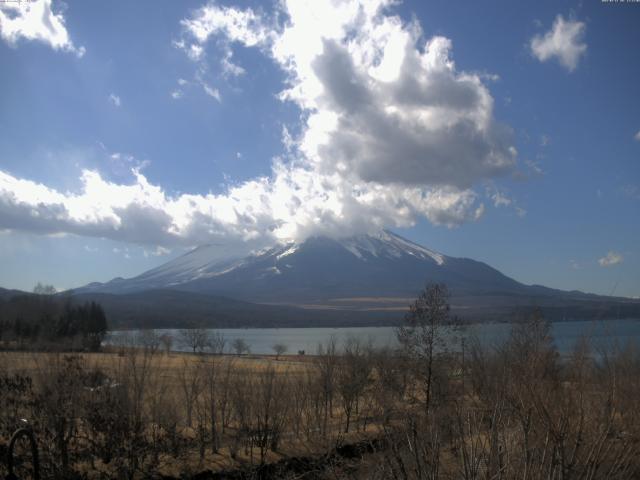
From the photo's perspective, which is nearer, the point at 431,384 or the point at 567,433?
the point at 567,433

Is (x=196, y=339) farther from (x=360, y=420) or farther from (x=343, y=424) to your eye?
(x=343, y=424)

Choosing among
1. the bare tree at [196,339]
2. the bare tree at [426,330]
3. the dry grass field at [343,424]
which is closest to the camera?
the dry grass field at [343,424]

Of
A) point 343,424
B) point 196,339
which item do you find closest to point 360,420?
point 343,424

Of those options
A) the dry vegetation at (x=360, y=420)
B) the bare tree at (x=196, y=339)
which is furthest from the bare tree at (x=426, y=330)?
the bare tree at (x=196, y=339)

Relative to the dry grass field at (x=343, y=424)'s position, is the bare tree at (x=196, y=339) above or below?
below

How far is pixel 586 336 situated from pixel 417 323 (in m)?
21.9

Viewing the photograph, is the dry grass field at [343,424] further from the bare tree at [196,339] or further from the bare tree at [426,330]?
the bare tree at [196,339]

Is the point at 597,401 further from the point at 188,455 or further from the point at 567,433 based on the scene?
the point at 188,455

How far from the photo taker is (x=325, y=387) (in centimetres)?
2692

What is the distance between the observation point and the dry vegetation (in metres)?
6.46

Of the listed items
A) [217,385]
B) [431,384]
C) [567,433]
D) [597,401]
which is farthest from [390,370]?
[567,433]

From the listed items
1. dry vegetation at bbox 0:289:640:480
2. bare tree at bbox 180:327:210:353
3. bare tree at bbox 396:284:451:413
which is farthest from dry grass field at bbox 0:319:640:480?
bare tree at bbox 180:327:210:353

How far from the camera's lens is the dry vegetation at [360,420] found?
646 centimetres

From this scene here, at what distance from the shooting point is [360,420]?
29344 millimetres
